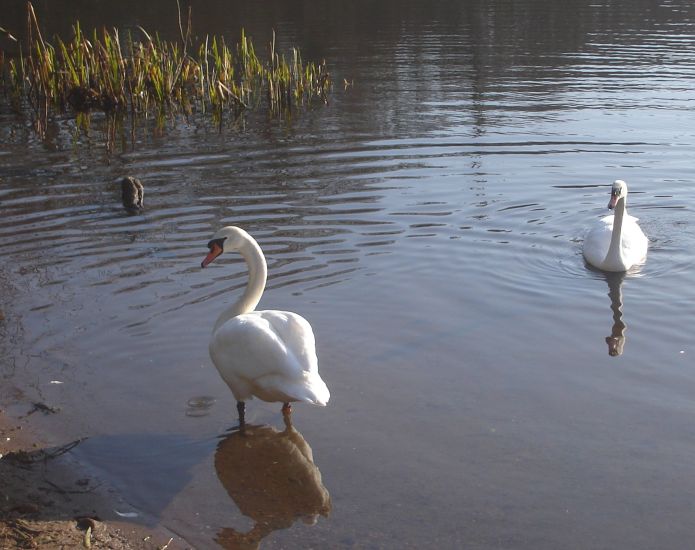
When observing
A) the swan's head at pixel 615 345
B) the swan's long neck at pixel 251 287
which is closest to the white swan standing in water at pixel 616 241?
the swan's head at pixel 615 345

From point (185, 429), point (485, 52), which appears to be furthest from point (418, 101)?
point (185, 429)

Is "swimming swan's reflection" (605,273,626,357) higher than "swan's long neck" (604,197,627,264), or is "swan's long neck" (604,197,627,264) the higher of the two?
"swan's long neck" (604,197,627,264)

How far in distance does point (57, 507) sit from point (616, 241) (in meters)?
6.75

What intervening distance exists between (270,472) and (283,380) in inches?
24.0

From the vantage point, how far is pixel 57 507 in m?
5.55

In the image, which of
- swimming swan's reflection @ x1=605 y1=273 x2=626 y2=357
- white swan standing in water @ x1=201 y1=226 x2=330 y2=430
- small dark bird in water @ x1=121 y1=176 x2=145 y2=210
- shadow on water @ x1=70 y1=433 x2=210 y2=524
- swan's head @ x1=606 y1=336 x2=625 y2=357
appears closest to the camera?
shadow on water @ x1=70 y1=433 x2=210 y2=524

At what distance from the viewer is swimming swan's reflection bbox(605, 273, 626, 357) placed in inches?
328

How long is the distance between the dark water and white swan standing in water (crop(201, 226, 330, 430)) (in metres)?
0.45

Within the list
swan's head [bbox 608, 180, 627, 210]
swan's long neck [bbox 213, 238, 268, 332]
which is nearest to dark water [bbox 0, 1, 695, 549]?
swan's long neck [bbox 213, 238, 268, 332]

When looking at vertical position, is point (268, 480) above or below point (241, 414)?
below

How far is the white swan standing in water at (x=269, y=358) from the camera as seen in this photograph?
630 cm

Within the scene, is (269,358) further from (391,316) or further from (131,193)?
(131,193)

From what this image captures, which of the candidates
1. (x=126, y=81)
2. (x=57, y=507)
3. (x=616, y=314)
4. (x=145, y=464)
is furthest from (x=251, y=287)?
(x=126, y=81)

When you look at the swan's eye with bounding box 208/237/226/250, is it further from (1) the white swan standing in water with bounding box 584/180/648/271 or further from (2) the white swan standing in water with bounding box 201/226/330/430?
(1) the white swan standing in water with bounding box 584/180/648/271
